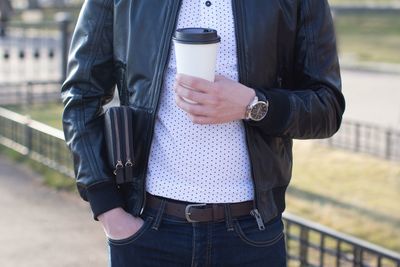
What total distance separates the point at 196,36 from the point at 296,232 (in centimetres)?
381

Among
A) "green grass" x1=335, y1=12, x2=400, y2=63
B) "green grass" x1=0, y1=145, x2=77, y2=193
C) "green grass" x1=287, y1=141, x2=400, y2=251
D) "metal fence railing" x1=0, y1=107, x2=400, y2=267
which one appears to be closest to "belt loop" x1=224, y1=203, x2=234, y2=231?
"metal fence railing" x1=0, y1=107, x2=400, y2=267

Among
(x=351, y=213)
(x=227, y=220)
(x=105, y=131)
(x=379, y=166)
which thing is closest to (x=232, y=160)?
(x=227, y=220)

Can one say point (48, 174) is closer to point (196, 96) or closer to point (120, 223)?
point (120, 223)

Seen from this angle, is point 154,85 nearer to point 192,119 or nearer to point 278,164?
point 192,119

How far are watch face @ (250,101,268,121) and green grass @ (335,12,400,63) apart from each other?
17.5m

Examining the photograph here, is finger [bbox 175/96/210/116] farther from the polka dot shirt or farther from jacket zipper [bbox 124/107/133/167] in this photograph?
jacket zipper [bbox 124/107/133/167]

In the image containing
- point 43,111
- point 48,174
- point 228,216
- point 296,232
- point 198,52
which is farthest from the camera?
point 43,111

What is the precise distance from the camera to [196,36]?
6.51 ft

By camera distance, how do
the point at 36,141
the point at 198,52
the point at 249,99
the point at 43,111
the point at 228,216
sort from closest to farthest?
the point at 198,52 → the point at 249,99 → the point at 228,216 → the point at 36,141 → the point at 43,111

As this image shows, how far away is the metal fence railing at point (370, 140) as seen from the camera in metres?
8.52

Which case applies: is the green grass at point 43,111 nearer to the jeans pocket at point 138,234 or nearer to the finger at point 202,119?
the jeans pocket at point 138,234

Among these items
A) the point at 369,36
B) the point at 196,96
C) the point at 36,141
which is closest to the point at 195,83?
the point at 196,96

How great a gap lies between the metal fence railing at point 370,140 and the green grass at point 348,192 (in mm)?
181

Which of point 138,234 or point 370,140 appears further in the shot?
point 370,140
